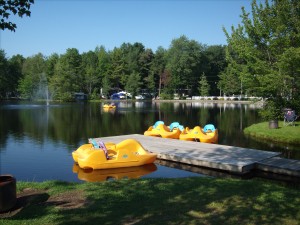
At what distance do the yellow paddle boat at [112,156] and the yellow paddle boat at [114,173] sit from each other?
0.58 ft

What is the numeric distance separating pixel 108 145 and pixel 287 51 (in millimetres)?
12357

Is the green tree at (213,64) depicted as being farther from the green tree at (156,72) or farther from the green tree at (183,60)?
the green tree at (156,72)

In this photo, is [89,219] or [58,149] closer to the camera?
[89,219]

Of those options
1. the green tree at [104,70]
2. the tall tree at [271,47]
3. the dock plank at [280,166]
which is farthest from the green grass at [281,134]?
the green tree at [104,70]

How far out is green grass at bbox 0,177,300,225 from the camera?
19.8ft

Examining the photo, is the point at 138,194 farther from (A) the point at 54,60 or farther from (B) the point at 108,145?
(A) the point at 54,60

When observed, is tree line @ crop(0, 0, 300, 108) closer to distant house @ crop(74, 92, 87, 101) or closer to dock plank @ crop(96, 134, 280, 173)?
distant house @ crop(74, 92, 87, 101)

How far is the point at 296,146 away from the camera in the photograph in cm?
1875

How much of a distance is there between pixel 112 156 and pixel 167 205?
742 centimetres

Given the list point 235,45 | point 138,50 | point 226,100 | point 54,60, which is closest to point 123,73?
point 138,50

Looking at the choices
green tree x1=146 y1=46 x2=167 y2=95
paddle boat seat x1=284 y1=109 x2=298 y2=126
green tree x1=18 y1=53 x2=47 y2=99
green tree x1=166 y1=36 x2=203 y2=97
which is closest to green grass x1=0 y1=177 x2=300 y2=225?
paddle boat seat x1=284 y1=109 x2=298 y2=126

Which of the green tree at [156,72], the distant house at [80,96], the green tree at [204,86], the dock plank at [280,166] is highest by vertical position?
the green tree at [156,72]

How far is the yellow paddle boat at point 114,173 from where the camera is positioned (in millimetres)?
12960

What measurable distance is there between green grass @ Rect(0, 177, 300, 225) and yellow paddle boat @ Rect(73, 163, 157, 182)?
4.03 m
